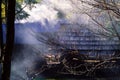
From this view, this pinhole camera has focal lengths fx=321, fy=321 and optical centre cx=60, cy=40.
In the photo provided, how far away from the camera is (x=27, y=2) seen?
69.3ft

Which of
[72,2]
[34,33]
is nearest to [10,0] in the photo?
[72,2]

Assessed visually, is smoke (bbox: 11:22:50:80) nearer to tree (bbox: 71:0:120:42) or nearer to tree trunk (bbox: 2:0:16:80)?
tree (bbox: 71:0:120:42)

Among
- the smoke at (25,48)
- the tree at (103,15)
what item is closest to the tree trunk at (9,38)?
the tree at (103,15)

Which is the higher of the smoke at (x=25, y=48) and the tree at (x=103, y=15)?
the tree at (x=103, y=15)

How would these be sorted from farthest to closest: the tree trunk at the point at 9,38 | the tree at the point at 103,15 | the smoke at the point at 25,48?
the smoke at the point at 25,48
the tree at the point at 103,15
the tree trunk at the point at 9,38

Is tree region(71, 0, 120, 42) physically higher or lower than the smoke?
higher

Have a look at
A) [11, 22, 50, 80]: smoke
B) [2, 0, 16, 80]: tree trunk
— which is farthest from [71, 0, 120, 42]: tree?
[11, 22, 50, 80]: smoke

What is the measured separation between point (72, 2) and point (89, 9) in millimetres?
1119

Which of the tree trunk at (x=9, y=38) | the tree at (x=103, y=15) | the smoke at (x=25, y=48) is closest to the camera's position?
the tree trunk at (x=9, y=38)

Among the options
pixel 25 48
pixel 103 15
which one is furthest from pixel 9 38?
pixel 25 48

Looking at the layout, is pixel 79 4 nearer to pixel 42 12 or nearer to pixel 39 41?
pixel 39 41

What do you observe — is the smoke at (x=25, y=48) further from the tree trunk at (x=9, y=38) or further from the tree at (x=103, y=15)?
the tree trunk at (x=9, y=38)

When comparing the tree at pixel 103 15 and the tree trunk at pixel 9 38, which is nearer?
the tree trunk at pixel 9 38

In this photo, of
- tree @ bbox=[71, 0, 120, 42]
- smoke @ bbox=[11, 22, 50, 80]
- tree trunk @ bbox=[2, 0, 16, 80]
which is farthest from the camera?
smoke @ bbox=[11, 22, 50, 80]
